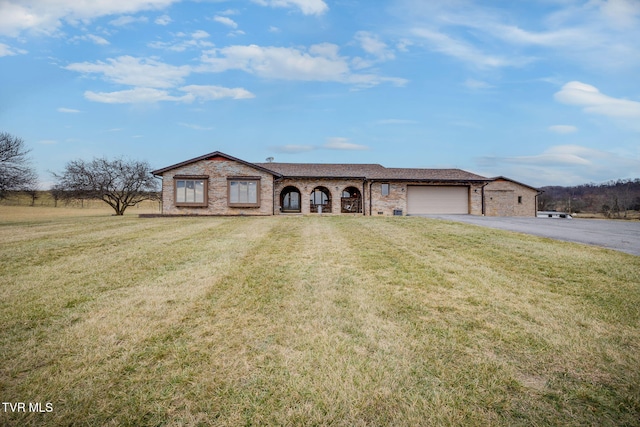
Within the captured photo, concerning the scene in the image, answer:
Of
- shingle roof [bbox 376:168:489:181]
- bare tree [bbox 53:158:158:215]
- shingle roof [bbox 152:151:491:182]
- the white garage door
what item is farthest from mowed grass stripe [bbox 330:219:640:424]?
bare tree [bbox 53:158:158:215]

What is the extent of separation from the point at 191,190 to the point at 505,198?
27361 mm

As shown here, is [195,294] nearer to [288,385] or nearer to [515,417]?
[288,385]

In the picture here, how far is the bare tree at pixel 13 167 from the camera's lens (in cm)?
2022

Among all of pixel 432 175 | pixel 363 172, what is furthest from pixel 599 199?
pixel 363 172

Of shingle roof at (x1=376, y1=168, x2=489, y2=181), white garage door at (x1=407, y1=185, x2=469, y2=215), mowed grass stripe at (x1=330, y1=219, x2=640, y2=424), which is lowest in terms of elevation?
mowed grass stripe at (x1=330, y1=219, x2=640, y2=424)

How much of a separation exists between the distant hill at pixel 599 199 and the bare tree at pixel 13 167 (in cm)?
4774

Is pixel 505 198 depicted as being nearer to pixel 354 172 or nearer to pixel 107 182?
pixel 354 172

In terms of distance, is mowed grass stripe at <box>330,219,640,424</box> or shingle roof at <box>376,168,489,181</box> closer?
mowed grass stripe at <box>330,219,640,424</box>

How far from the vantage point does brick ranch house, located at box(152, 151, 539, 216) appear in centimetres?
2147

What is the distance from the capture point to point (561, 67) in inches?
583

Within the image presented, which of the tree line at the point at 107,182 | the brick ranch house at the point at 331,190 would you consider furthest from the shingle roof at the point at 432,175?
the tree line at the point at 107,182

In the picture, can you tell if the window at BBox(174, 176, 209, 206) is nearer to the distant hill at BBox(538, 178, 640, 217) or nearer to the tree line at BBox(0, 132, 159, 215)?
the tree line at BBox(0, 132, 159, 215)

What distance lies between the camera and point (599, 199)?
5016 centimetres

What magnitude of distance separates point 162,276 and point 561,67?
1931 cm
